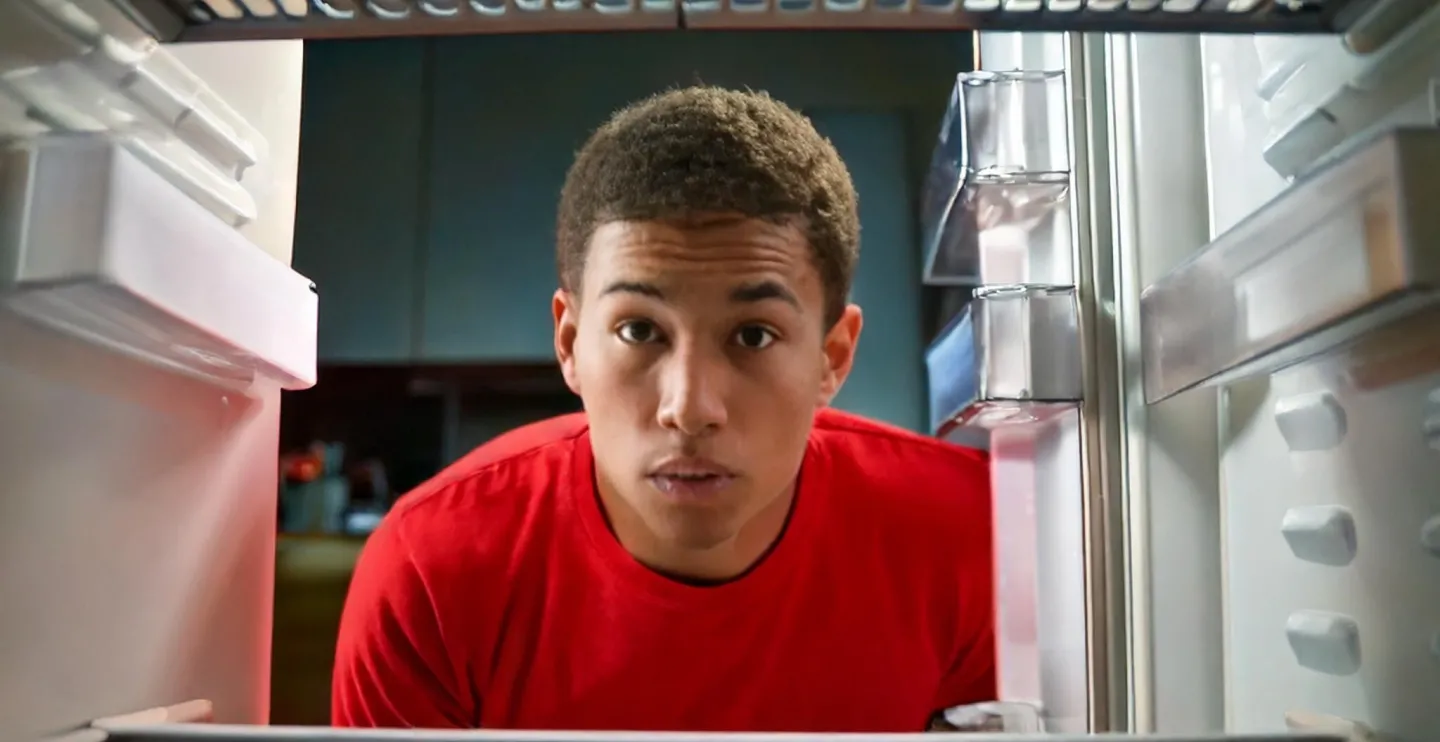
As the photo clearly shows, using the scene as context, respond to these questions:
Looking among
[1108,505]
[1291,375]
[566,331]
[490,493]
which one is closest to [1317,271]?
[1291,375]

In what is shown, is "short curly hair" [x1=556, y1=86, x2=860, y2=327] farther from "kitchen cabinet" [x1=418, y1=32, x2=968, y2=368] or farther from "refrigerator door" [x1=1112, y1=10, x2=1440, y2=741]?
"refrigerator door" [x1=1112, y1=10, x2=1440, y2=741]

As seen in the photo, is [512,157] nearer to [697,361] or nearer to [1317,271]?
[697,361]

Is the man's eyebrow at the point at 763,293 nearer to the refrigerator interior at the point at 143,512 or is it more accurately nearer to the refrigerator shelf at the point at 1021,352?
the refrigerator shelf at the point at 1021,352

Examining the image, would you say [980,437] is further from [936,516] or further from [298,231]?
[298,231]

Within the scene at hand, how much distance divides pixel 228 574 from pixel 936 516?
0.51 meters

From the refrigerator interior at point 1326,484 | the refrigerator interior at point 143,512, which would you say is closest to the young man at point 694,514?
the refrigerator interior at point 143,512

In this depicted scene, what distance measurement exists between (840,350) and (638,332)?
160 mm

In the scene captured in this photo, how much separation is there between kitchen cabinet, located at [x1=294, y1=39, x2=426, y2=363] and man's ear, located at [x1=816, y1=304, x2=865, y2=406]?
0.99ft

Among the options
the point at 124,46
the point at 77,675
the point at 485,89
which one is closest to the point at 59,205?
the point at 124,46

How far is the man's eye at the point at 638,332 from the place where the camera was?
0.64 metres

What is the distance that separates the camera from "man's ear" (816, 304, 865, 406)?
71 cm

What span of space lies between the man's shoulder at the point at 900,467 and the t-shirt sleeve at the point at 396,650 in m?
0.32

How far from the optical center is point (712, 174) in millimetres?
628

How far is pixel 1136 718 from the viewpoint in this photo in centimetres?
59
